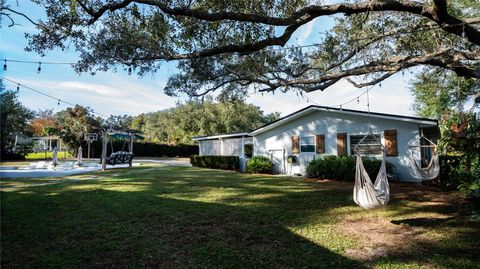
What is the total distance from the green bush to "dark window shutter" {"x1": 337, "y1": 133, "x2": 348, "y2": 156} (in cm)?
365

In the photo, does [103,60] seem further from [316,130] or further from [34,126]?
[34,126]

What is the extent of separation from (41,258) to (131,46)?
5168mm

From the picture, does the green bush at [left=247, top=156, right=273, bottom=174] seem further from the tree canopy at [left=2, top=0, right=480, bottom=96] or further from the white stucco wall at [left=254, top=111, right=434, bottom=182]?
the tree canopy at [left=2, top=0, right=480, bottom=96]

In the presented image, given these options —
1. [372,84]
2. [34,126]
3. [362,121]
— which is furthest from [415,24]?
[34,126]

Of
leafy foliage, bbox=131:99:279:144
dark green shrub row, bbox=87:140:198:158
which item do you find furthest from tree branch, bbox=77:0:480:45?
dark green shrub row, bbox=87:140:198:158

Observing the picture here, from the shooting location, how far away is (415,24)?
26.2ft

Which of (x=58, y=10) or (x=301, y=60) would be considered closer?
(x=58, y=10)

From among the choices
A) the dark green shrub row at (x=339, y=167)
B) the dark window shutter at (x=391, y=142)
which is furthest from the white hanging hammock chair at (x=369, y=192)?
the dark window shutter at (x=391, y=142)

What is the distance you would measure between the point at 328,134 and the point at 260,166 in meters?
3.76

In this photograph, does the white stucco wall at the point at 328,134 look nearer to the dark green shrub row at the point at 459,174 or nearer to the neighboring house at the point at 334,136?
A: the neighboring house at the point at 334,136

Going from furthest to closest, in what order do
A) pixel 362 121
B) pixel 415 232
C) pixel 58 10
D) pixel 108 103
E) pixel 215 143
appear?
pixel 108 103, pixel 215 143, pixel 362 121, pixel 58 10, pixel 415 232

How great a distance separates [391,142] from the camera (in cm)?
1146

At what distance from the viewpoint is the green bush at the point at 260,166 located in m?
14.9

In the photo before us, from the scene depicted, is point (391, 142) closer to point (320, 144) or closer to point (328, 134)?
point (328, 134)
